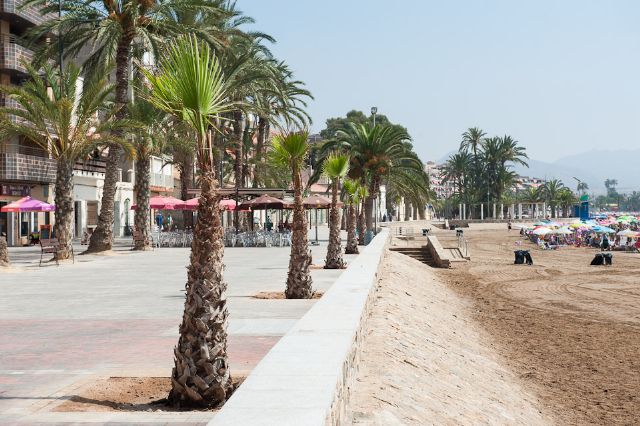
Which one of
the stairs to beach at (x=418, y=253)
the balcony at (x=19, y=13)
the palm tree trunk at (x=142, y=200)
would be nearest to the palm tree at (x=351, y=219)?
the stairs to beach at (x=418, y=253)

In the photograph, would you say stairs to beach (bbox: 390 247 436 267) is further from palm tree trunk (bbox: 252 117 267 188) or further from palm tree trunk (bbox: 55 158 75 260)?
palm tree trunk (bbox: 252 117 267 188)

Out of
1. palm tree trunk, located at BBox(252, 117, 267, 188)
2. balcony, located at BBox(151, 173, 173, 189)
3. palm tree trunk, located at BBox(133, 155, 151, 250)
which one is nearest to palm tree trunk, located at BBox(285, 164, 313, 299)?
palm tree trunk, located at BBox(133, 155, 151, 250)

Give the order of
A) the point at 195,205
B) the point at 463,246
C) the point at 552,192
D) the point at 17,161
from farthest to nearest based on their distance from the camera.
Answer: the point at 552,192 → the point at 463,246 → the point at 17,161 → the point at 195,205

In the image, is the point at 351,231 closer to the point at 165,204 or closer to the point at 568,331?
the point at 165,204

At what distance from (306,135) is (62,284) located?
749cm

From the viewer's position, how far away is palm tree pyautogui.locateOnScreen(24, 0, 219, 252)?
2947 cm

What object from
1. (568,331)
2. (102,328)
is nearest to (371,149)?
(568,331)

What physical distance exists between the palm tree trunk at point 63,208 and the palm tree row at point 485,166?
259 feet

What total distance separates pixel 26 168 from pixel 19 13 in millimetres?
8167

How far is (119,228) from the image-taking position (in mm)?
57406

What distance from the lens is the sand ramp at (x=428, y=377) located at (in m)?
6.79

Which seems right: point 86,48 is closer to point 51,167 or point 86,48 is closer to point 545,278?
point 51,167

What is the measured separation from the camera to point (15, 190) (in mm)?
41438

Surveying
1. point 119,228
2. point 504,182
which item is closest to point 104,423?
point 119,228
